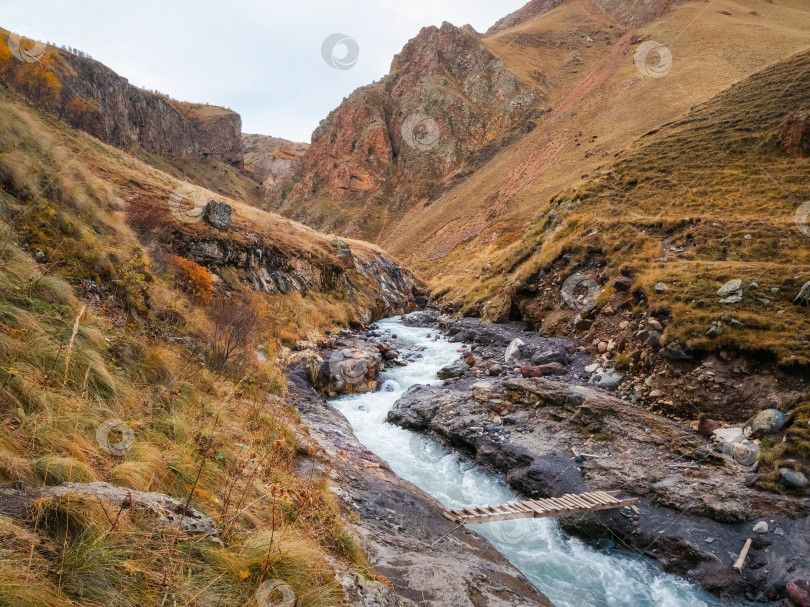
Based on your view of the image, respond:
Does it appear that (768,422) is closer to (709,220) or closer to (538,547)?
(538,547)

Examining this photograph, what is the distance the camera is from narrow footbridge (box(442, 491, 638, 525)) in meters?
6.58

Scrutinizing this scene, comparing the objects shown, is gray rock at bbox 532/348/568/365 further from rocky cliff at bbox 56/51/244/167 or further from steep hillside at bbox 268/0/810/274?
rocky cliff at bbox 56/51/244/167

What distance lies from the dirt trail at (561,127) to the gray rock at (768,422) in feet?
173

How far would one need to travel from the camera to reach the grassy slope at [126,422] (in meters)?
2.20

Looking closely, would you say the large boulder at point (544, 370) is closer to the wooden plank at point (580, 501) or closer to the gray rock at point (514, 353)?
the gray rock at point (514, 353)

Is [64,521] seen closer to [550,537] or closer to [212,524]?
[212,524]

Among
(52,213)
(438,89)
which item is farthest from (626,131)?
(52,213)

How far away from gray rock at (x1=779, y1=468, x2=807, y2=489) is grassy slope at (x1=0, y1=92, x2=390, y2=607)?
24.7 ft

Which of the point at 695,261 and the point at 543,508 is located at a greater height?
the point at 695,261

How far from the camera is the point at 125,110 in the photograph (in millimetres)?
83875

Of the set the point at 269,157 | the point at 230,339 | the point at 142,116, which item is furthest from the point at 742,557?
the point at 269,157

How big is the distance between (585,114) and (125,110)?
9272 cm

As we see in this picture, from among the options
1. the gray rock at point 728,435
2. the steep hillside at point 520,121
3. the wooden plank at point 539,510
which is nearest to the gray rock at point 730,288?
the gray rock at point 728,435

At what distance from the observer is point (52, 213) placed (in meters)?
6.23
